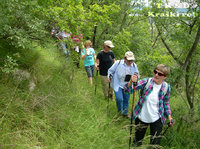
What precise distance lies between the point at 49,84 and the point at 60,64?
3.83 feet

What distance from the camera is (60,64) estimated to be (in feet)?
17.5

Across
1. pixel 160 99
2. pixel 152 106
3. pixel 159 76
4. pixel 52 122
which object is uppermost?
pixel 159 76

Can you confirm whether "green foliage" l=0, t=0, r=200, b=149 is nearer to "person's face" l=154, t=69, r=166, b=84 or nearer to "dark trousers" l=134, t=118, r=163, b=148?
"dark trousers" l=134, t=118, r=163, b=148

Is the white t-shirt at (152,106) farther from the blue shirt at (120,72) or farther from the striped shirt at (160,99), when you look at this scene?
the blue shirt at (120,72)

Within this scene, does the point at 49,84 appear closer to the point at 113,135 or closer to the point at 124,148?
the point at 113,135

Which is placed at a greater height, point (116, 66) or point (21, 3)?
point (21, 3)

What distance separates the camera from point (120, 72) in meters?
4.28

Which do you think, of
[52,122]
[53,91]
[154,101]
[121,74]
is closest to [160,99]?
[154,101]

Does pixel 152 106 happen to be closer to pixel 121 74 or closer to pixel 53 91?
pixel 121 74

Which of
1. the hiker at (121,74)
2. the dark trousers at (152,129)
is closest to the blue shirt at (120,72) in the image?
the hiker at (121,74)

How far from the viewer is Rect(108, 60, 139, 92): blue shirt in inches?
168

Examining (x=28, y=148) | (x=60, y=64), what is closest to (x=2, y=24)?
(x=28, y=148)

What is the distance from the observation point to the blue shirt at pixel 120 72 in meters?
4.26

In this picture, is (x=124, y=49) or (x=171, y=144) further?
(x=124, y=49)
